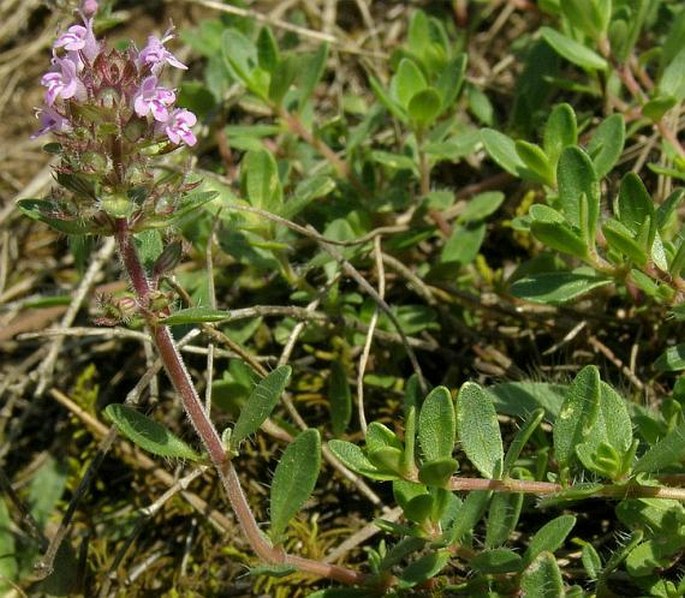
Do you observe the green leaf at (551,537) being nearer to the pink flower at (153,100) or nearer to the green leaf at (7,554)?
the pink flower at (153,100)

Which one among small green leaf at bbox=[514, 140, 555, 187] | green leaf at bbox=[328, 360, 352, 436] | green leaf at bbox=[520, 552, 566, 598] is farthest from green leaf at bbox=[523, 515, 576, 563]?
small green leaf at bbox=[514, 140, 555, 187]

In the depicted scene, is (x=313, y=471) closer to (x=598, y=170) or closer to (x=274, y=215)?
(x=274, y=215)

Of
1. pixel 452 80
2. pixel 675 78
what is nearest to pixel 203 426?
pixel 452 80

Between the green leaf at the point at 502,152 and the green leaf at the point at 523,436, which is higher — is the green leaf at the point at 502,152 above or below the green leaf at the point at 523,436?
above

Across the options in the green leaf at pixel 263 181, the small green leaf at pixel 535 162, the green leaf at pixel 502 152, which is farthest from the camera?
the green leaf at pixel 263 181

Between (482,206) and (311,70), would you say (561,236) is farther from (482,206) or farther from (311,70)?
(311,70)

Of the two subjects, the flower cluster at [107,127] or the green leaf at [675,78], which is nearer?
the flower cluster at [107,127]

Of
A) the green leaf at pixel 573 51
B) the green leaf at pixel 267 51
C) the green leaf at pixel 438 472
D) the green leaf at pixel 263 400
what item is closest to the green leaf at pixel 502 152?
the green leaf at pixel 573 51

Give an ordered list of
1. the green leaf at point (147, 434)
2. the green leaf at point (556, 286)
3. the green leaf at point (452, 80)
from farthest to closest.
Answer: the green leaf at point (452, 80)
the green leaf at point (556, 286)
the green leaf at point (147, 434)

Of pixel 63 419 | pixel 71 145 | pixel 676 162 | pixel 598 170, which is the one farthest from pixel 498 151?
pixel 63 419
